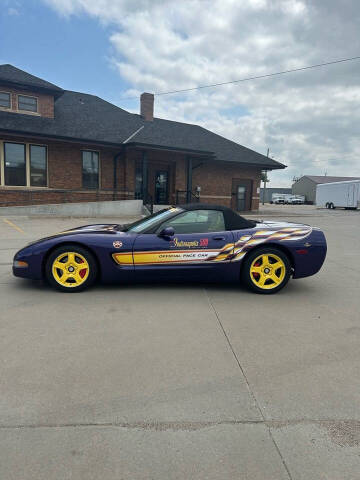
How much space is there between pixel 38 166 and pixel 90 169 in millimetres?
2727

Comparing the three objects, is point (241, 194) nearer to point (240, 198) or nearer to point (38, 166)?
point (240, 198)

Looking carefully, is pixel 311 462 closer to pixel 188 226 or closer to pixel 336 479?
pixel 336 479

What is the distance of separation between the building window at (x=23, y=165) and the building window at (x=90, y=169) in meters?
2.05

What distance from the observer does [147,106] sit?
23.1 metres

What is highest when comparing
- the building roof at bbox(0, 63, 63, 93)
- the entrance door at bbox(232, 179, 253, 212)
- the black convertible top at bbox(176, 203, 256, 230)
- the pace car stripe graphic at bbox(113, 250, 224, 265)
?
the building roof at bbox(0, 63, 63, 93)

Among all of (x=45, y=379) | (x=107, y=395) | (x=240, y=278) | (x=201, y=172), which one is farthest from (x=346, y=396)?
(x=201, y=172)

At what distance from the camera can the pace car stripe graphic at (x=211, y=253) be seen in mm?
4867

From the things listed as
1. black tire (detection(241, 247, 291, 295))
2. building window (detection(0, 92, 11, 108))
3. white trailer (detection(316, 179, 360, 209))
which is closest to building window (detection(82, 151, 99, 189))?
building window (detection(0, 92, 11, 108))

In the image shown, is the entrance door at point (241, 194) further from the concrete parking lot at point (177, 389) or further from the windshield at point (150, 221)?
the concrete parking lot at point (177, 389)

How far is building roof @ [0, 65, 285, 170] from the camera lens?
58.5 ft

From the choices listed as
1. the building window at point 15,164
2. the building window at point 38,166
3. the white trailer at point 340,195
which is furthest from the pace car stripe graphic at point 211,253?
the white trailer at point 340,195

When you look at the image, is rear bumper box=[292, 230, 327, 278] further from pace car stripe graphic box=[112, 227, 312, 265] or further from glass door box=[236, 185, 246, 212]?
glass door box=[236, 185, 246, 212]

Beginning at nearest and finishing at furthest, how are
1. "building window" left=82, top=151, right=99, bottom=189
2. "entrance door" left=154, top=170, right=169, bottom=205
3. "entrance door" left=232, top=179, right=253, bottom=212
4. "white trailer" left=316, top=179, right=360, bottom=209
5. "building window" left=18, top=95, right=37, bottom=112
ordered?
"building window" left=18, top=95, right=37, bottom=112
"building window" left=82, top=151, right=99, bottom=189
"entrance door" left=154, top=170, right=169, bottom=205
"entrance door" left=232, top=179, right=253, bottom=212
"white trailer" left=316, top=179, right=360, bottom=209

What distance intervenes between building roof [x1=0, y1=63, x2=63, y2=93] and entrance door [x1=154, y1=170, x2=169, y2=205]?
24.0ft
